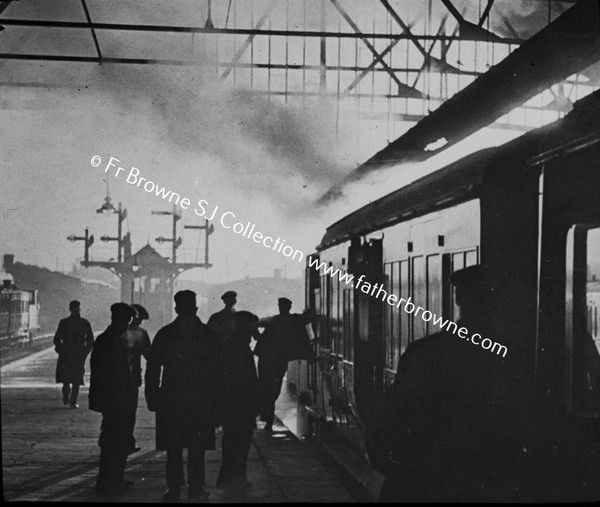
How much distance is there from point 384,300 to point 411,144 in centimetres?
460

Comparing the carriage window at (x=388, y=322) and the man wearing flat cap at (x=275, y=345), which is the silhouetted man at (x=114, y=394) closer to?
the carriage window at (x=388, y=322)

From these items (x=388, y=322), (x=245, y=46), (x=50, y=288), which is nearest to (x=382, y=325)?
(x=388, y=322)

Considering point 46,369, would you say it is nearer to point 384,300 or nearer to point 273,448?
point 273,448

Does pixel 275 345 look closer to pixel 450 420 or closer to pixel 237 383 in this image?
pixel 237 383

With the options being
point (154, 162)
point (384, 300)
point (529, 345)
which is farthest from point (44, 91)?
point (529, 345)

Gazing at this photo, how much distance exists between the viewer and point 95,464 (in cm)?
1038

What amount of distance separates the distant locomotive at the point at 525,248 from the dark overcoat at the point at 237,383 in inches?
45.4

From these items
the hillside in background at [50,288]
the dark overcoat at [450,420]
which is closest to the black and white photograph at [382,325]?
the dark overcoat at [450,420]

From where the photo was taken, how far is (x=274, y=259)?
28.3 meters

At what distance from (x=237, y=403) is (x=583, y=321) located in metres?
4.50

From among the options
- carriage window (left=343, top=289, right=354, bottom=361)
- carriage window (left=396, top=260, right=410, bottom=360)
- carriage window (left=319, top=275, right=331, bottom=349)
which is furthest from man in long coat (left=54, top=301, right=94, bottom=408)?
carriage window (left=396, top=260, right=410, bottom=360)

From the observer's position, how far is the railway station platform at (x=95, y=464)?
882cm

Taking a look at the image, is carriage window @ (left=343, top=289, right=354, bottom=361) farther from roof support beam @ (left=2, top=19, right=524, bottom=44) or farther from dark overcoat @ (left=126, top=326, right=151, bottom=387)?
roof support beam @ (left=2, top=19, right=524, bottom=44)

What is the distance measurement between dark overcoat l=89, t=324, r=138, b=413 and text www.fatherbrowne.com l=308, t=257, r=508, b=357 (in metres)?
2.24
